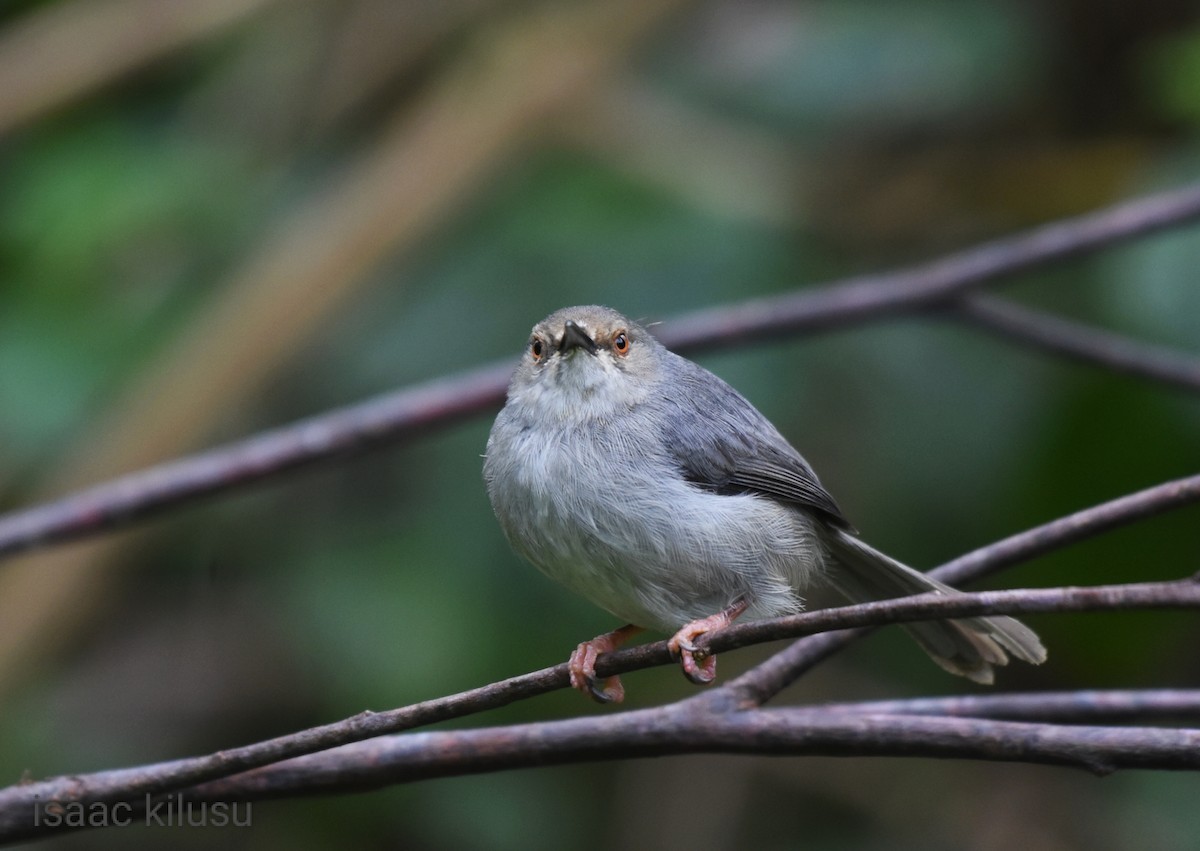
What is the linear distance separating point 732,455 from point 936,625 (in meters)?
0.66

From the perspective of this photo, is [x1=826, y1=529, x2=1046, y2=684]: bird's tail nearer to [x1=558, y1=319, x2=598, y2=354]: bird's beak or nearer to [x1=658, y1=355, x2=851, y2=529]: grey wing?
[x1=658, y1=355, x2=851, y2=529]: grey wing

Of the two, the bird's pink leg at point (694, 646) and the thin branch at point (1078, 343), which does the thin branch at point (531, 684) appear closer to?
the bird's pink leg at point (694, 646)

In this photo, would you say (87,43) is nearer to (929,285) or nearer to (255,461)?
(255,461)

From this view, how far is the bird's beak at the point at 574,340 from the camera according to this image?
11.3 feet

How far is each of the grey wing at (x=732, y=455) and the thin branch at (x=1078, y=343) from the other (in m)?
1.01

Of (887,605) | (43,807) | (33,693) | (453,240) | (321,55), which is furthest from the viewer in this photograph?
(321,55)

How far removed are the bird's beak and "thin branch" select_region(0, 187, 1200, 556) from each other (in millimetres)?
472

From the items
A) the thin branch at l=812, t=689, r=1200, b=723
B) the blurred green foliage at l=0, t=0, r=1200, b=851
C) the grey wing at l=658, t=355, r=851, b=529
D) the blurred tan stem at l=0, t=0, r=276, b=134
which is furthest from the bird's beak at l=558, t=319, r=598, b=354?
the blurred tan stem at l=0, t=0, r=276, b=134

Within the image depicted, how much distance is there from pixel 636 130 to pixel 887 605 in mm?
4419

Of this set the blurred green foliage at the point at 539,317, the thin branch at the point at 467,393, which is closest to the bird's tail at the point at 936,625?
the thin branch at the point at 467,393

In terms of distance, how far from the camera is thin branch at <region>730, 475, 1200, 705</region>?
2.27m

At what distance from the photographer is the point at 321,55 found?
5926 mm

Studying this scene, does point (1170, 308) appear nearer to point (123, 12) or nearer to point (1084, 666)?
point (1084, 666)

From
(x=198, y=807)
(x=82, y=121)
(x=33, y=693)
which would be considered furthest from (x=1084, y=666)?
(x=82, y=121)
